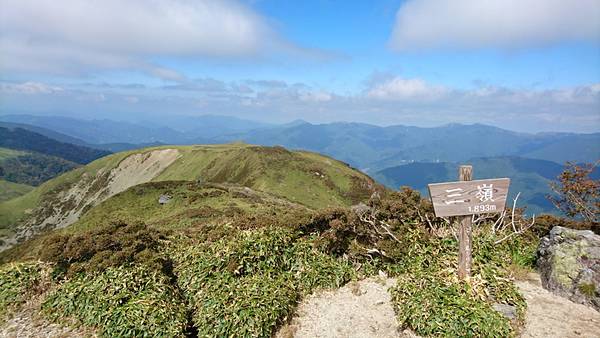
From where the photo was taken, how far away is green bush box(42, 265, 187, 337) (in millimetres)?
9805

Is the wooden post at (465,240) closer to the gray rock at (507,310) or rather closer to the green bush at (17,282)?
the gray rock at (507,310)

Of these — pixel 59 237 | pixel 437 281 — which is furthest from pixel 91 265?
pixel 437 281

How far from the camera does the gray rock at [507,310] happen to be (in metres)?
9.84

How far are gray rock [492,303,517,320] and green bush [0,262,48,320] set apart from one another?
1490cm

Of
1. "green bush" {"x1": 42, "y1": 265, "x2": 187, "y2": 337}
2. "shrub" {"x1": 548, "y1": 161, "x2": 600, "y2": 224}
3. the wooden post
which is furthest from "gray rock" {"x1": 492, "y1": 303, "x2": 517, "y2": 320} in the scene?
"shrub" {"x1": 548, "y1": 161, "x2": 600, "y2": 224}

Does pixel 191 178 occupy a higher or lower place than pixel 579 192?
lower

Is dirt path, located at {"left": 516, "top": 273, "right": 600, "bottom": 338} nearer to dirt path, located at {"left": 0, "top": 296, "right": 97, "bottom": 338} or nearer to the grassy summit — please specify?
the grassy summit

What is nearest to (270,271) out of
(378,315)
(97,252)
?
(378,315)

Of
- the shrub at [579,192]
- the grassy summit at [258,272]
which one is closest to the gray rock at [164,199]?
the grassy summit at [258,272]

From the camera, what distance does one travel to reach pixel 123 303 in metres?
10.5

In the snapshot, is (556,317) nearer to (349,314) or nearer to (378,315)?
(378,315)

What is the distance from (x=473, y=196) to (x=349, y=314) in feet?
17.7

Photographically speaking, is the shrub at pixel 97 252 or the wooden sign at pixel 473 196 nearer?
the wooden sign at pixel 473 196

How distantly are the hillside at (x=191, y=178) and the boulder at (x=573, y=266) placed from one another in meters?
52.8
